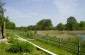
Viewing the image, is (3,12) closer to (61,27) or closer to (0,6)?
(0,6)

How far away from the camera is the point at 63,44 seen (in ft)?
74.2

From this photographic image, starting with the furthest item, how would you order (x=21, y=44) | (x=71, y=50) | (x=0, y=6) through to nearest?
(x=0, y=6) → (x=71, y=50) → (x=21, y=44)

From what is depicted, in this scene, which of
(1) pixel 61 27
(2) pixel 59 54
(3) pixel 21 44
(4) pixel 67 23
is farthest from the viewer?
(1) pixel 61 27

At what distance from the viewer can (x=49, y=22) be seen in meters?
162

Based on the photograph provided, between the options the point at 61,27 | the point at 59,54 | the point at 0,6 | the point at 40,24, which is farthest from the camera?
the point at 40,24

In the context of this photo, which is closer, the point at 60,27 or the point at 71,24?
the point at 71,24

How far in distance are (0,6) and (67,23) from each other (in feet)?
245

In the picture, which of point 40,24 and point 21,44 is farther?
point 40,24

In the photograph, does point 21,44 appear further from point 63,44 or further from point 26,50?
point 63,44

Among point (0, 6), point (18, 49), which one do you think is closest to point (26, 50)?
point (18, 49)

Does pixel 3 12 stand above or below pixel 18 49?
above

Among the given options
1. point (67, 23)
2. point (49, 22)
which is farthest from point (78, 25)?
point (49, 22)

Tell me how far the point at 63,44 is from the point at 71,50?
298 cm

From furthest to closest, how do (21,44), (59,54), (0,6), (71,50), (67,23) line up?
(67,23) < (0,6) < (71,50) < (21,44) < (59,54)
